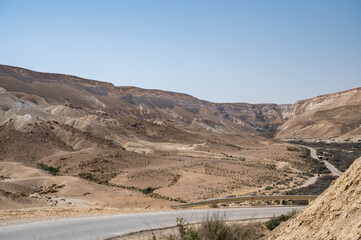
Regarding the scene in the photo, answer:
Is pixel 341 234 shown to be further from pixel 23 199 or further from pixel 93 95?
pixel 93 95

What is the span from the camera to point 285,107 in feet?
592

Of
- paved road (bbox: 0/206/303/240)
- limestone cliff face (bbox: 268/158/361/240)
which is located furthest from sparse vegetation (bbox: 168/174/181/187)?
limestone cliff face (bbox: 268/158/361/240)

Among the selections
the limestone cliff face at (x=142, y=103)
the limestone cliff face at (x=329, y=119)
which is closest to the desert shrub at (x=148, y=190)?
the limestone cliff face at (x=142, y=103)

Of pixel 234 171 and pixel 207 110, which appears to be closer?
pixel 234 171

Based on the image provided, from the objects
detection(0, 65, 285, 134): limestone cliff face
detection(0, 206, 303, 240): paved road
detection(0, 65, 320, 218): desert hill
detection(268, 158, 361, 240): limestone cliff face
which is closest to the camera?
detection(268, 158, 361, 240): limestone cliff face

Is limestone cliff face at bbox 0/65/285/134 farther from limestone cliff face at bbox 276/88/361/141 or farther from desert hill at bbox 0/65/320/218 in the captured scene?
limestone cliff face at bbox 276/88/361/141

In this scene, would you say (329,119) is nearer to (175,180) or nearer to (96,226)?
(175,180)

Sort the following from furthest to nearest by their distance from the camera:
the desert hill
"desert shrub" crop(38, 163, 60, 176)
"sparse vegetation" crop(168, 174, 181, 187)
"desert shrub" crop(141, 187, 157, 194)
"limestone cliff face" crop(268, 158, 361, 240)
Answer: "desert shrub" crop(38, 163, 60, 176), "sparse vegetation" crop(168, 174, 181, 187), "desert shrub" crop(141, 187, 157, 194), the desert hill, "limestone cliff face" crop(268, 158, 361, 240)

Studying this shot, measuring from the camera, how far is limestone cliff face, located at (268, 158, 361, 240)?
4.56 metres

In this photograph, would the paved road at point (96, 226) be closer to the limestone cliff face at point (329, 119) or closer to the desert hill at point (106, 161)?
the desert hill at point (106, 161)

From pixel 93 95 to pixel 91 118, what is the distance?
4594 centimetres

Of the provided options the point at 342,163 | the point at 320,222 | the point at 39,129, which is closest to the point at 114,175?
the point at 39,129

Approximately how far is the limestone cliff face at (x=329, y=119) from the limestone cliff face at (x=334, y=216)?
88.6 meters

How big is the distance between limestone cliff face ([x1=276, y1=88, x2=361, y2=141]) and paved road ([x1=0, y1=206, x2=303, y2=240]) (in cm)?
8393
